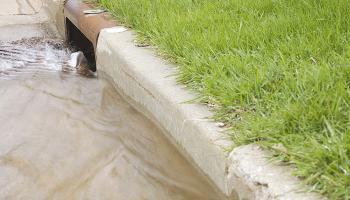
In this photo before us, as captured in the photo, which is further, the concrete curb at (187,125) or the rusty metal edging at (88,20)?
the rusty metal edging at (88,20)

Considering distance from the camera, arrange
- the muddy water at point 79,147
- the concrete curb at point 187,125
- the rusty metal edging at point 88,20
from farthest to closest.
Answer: the rusty metal edging at point 88,20 < the muddy water at point 79,147 < the concrete curb at point 187,125

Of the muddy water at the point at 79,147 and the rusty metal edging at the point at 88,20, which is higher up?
the rusty metal edging at the point at 88,20

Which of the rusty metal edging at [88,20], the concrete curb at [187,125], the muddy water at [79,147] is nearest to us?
the concrete curb at [187,125]

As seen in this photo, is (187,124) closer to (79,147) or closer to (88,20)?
(79,147)

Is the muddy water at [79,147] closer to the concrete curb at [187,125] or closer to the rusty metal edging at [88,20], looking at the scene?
the concrete curb at [187,125]

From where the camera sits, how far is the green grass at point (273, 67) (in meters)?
1.73

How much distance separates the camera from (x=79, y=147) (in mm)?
2660

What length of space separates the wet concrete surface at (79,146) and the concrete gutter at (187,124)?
0.33 ft

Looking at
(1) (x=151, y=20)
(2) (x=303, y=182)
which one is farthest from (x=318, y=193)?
(1) (x=151, y=20)

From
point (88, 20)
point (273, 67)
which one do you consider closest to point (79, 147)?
point (273, 67)

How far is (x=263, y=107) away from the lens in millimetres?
2057

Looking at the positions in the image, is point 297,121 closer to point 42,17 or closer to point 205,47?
point 205,47

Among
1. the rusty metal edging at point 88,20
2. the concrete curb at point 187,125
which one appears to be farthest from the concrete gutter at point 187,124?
the rusty metal edging at point 88,20

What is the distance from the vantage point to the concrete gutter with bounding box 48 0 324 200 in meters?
1.70
